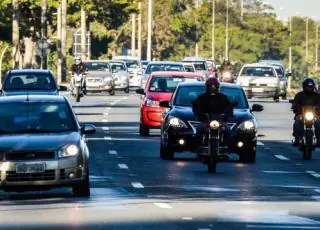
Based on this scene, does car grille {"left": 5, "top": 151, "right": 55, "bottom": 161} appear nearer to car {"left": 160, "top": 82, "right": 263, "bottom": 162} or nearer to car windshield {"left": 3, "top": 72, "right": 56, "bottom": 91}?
car {"left": 160, "top": 82, "right": 263, "bottom": 162}

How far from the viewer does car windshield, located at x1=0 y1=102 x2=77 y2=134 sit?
68.9 ft

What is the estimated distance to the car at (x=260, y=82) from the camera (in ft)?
220

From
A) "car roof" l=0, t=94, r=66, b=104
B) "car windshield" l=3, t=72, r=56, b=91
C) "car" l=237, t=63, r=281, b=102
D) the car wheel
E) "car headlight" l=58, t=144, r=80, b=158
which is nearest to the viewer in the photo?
"car headlight" l=58, t=144, r=80, b=158

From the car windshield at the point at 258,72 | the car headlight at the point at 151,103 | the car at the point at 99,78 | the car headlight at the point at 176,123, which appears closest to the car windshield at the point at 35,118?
the car headlight at the point at 176,123

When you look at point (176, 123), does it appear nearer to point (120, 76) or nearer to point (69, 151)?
→ point (69, 151)

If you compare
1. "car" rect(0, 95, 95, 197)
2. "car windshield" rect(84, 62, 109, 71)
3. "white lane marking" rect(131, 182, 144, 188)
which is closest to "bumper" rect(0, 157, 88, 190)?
"car" rect(0, 95, 95, 197)

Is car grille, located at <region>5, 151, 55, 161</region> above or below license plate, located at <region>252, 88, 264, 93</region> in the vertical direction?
above

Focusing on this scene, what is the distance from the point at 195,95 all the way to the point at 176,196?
10224mm

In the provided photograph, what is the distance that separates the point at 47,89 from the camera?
3856 cm

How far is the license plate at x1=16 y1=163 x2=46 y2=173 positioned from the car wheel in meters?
0.57

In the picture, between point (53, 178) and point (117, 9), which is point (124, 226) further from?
point (117, 9)

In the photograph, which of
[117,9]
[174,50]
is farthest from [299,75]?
[117,9]

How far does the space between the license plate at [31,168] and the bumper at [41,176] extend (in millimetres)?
36

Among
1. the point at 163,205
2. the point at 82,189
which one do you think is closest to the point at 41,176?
the point at 82,189
